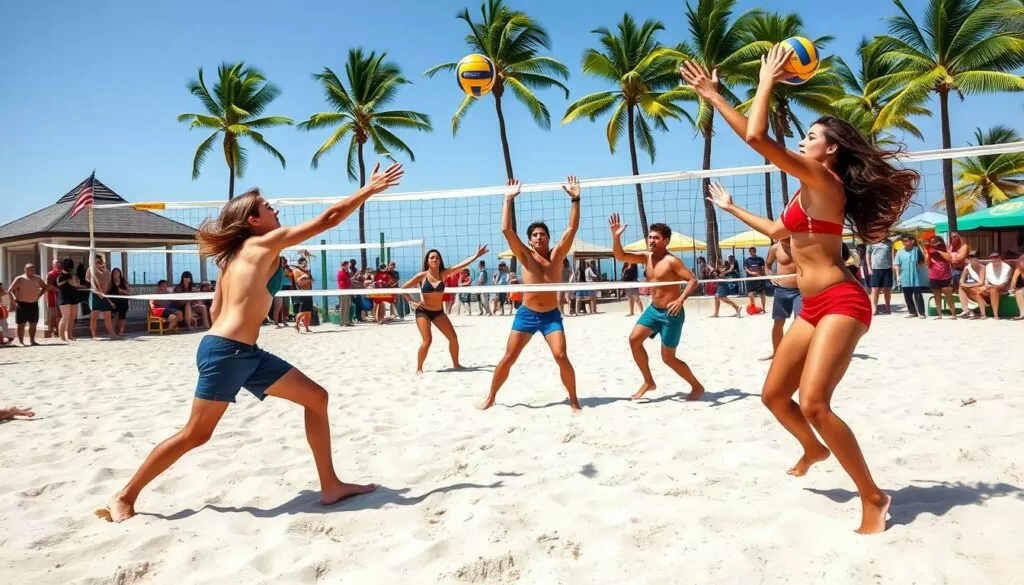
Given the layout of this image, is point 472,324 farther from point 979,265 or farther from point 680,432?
point 680,432

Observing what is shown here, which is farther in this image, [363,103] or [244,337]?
[363,103]

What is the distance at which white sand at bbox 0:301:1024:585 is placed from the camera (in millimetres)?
2135

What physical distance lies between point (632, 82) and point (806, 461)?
20.9 metres

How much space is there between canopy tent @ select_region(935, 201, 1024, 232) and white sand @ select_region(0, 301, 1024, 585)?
10876 mm

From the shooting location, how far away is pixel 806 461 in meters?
2.82

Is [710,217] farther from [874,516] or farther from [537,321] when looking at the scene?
[874,516]

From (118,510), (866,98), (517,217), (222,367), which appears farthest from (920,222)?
(118,510)

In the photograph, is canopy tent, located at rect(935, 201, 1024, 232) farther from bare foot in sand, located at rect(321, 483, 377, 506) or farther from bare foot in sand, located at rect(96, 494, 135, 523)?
bare foot in sand, located at rect(96, 494, 135, 523)

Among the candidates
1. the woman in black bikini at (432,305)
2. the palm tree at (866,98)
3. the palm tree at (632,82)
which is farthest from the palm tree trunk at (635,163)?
the woman in black bikini at (432,305)

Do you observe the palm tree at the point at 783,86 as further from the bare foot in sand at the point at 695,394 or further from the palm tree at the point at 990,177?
the bare foot in sand at the point at 695,394

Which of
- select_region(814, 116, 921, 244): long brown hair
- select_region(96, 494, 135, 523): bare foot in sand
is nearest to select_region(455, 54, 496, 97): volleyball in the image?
select_region(814, 116, 921, 244): long brown hair

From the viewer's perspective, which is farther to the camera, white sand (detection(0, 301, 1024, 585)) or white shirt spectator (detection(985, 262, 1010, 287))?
white shirt spectator (detection(985, 262, 1010, 287))

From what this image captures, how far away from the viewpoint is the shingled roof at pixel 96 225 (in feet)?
46.1

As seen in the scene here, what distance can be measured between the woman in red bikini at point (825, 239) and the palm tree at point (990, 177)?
32.8 m
